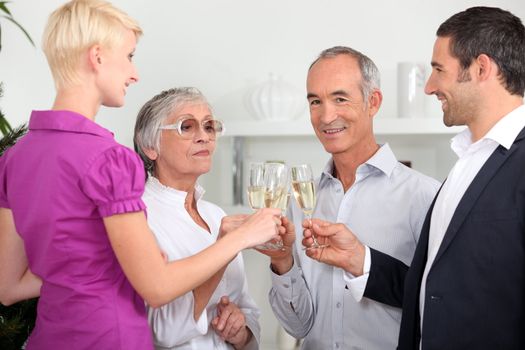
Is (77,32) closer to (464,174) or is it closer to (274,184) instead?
(274,184)

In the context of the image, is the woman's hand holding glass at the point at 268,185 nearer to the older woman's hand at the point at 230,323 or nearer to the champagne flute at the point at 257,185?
the champagne flute at the point at 257,185

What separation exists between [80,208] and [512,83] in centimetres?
124

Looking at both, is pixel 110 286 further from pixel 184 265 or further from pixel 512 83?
pixel 512 83

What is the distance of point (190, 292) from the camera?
6.57 ft

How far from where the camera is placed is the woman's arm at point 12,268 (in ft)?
5.38

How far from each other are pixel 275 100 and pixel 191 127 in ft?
5.00

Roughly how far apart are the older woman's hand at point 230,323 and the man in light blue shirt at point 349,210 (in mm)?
190

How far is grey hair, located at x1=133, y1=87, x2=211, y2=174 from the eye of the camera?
2.27 m

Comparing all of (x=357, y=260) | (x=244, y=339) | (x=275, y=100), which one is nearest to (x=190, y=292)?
(x=244, y=339)

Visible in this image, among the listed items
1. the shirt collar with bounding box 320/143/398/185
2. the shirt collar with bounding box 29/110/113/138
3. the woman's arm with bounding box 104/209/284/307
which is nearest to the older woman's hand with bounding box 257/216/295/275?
the shirt collar with bounding box 320/143/398/185

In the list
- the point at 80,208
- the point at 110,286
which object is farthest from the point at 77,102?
the point at 110,286

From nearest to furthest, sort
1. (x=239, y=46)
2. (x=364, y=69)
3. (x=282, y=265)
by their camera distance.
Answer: (x=282, y=265) < (x=364, y=69) < (x=239, y=46)

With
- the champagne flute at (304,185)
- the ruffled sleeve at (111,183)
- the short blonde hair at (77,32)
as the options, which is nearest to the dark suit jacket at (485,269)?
the champagne flute at (304,185)

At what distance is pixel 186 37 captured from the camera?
409 centimetres
